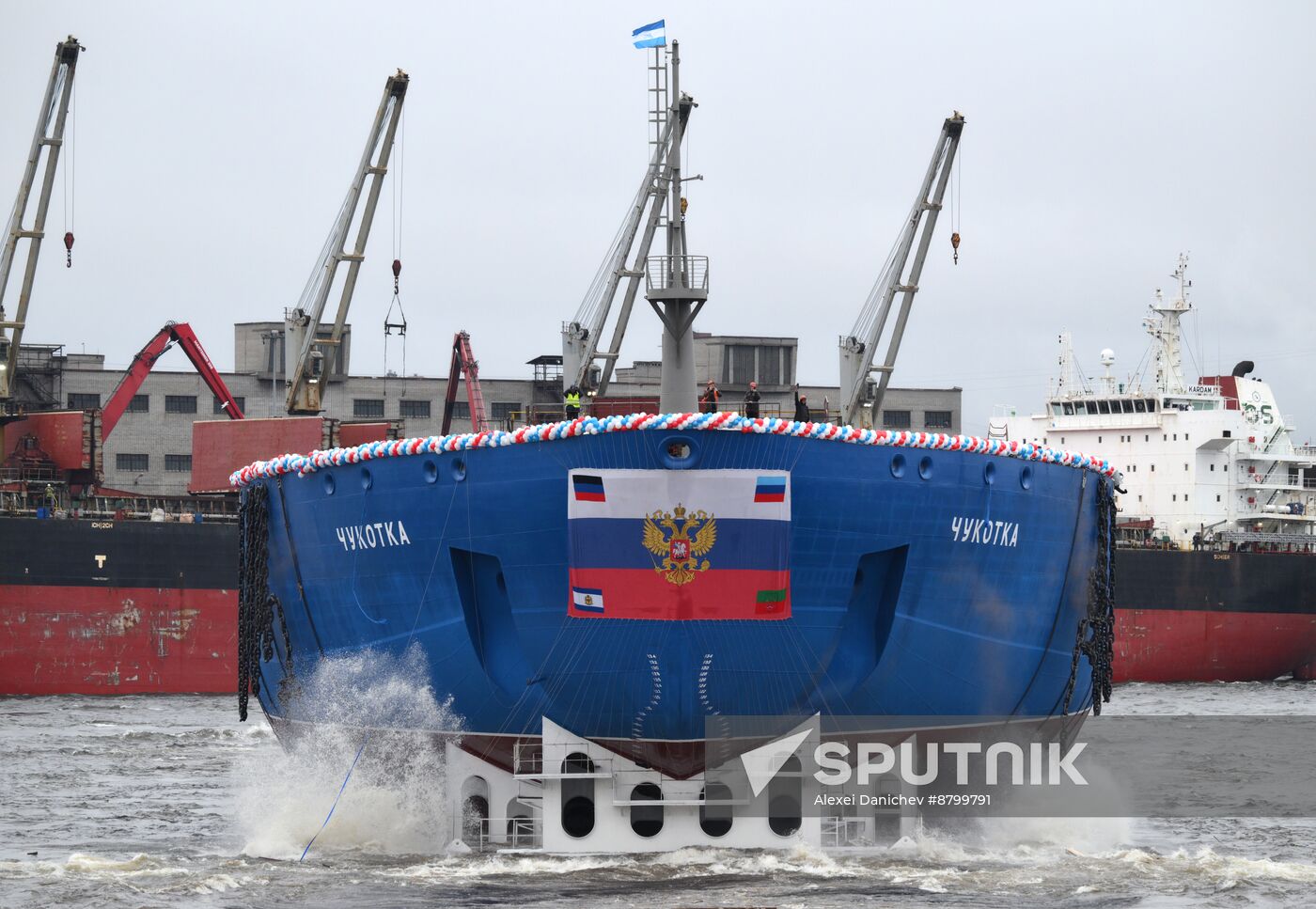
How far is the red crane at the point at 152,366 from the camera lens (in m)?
45.4

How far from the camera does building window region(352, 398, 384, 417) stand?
178 ft

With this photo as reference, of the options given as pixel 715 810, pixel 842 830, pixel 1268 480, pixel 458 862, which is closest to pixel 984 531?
pixel 842 830

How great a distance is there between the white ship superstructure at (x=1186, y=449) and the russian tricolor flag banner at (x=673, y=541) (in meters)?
36.0

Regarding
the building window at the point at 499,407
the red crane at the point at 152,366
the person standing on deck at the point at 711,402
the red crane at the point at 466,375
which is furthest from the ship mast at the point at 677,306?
the building window at the point at 499,407

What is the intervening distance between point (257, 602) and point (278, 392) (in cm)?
3581

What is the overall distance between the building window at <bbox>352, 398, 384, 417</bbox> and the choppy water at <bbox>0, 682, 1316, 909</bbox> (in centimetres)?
3197

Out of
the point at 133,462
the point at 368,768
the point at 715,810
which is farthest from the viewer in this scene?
the point at 133,462

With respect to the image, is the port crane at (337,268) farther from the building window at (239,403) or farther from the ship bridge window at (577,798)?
the ship bridge window at (577,798)

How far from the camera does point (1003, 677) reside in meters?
17.8

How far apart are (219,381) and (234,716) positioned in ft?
49.8

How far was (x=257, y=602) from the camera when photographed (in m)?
19.7

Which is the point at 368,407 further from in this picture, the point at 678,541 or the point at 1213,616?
the point at 678,541

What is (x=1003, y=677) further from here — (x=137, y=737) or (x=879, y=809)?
(x=137, y=737)

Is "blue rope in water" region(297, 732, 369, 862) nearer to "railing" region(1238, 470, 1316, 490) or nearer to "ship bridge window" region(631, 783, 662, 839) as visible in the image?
"ship bridge window" region(631, 783, 662, 839)
